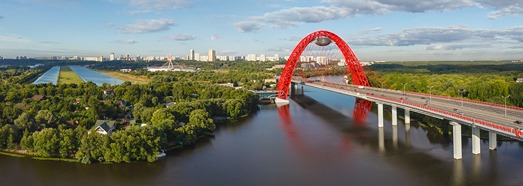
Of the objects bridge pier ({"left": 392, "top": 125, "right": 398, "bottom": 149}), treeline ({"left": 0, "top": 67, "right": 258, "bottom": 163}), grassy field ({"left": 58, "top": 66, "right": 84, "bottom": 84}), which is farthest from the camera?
grassy field ({"left": 58, "top": 66, "right": 84, "bottom": 84})

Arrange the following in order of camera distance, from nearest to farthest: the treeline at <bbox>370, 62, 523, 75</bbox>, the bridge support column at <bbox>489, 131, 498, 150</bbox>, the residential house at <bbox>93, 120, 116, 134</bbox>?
the bridge support column at <bbox>489, 131, 498, 150</bbox> → the residential house at <bbox>93, 120, 116, 134</bbox> → the treeline at <bbox>370, 62, 523, 75</bbox>

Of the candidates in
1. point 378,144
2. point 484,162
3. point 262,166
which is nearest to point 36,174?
point 262,166

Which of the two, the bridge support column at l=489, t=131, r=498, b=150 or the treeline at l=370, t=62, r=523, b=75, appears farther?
the treeline at l=370, t=62, r=523, b=75

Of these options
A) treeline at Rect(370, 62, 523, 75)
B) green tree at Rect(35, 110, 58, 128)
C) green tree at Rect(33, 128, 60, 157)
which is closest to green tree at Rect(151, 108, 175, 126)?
green tree at Rect(35, 110, 58, 128)

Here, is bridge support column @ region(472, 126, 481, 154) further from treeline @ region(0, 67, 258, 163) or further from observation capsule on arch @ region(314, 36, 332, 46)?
observation capsule on arch @ region(314, 36, 332, 46)

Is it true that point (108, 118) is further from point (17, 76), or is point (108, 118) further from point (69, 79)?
point (69, 79)

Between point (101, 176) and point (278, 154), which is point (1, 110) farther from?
point (278, 154)

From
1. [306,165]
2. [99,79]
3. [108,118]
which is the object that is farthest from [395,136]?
[99,79]

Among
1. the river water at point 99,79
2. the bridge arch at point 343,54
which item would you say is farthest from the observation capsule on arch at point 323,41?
the river water at point 99,79
